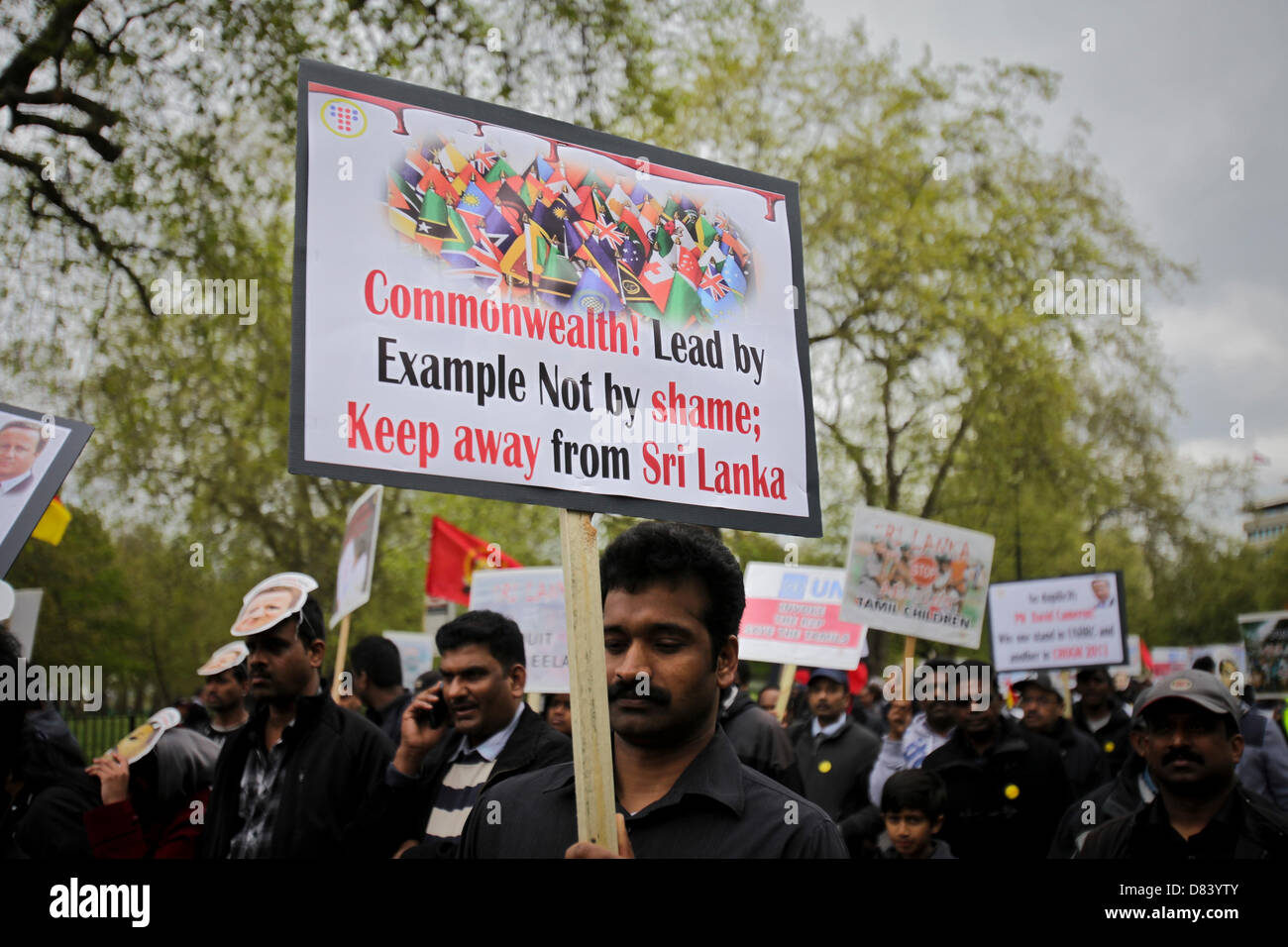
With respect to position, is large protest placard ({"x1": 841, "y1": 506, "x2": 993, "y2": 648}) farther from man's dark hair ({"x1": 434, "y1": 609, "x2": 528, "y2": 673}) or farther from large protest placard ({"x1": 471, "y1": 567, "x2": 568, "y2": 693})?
man's dark hair ({"x1": 434, "y1": 609, "x2": 528, "y2": 673})

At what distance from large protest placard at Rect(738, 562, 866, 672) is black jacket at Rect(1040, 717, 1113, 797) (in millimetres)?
1437

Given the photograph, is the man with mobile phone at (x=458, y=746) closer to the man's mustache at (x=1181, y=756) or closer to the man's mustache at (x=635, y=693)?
the man's mustache at (x=635, y=693)

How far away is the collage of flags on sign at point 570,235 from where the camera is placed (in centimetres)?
253

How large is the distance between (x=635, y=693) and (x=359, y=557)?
6669mm

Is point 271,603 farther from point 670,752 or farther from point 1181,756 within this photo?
point 1181,756

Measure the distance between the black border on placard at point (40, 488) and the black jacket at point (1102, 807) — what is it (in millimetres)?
3539

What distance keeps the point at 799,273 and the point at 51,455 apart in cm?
233

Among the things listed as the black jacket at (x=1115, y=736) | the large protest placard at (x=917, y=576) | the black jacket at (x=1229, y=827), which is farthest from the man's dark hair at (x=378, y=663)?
the black jacket at (x=1229, y=827)

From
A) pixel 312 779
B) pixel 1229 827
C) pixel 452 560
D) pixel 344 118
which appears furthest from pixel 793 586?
pixel 344 118

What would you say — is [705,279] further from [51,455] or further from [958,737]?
[958,737]

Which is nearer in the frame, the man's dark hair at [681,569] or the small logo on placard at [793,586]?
the man's dark hair at [681,569]

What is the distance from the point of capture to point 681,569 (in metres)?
2.49

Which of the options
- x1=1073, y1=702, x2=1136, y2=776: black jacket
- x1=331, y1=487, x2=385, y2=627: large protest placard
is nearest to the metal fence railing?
x1=331, y1=487, x2=385, y2=627: large protest placard

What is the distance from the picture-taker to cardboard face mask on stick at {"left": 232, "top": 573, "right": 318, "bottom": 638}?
4.12 meters
